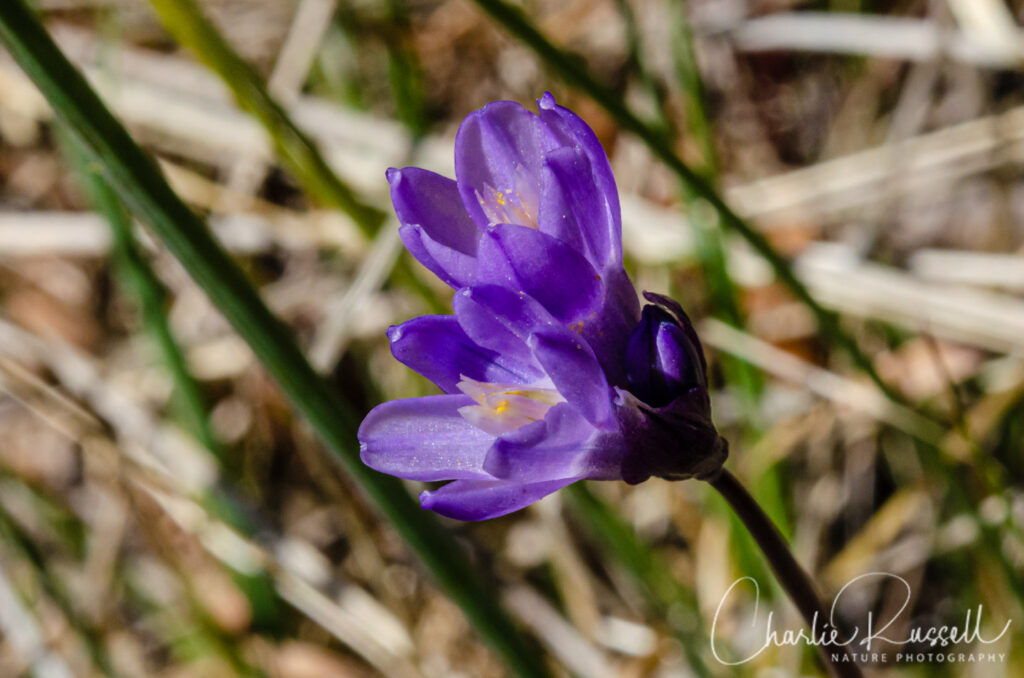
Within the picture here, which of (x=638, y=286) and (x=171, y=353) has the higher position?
(x=171, y=353)

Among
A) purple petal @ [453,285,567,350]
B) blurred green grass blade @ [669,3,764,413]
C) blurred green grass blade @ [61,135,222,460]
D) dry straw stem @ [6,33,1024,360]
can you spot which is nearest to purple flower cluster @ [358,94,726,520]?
purple petal @ [453,285,567,350]

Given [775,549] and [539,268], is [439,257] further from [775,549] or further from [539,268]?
[775,549]

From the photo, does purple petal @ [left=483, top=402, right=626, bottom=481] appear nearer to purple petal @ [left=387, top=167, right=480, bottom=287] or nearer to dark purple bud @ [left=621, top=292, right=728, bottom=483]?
dark purple bud @ [left=621, top=292, right=728, bottom=483]

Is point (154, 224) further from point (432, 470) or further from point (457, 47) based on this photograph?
point (457, 47)

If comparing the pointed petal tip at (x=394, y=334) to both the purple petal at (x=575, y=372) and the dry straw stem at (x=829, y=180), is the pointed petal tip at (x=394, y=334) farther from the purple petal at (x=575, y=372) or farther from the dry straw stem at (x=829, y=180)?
the dry straw stem at (x=829, y=180)

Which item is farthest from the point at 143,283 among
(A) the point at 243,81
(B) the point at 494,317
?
(B) the point at 494,317

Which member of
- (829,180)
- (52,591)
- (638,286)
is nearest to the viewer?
(52,591)
